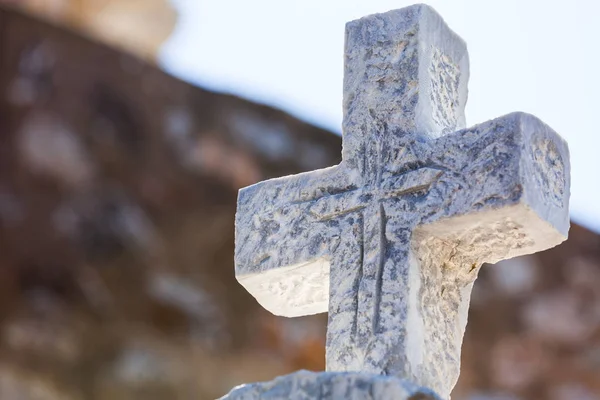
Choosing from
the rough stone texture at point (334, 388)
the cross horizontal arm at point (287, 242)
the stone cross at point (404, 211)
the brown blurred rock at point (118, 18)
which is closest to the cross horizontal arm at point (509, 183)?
the stone cross at point (404, 211)

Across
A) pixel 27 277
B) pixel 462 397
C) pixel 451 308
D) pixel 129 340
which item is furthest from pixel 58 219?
pixel 451 308

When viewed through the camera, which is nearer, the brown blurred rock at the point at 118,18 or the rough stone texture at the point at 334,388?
the rough stone texture at the point at 334,388

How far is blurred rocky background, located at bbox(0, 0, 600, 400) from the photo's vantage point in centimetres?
495

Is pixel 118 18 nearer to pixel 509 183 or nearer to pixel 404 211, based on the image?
pixel 404 211

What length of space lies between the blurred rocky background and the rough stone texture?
11.1 feet

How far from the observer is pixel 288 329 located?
5172 millimetres

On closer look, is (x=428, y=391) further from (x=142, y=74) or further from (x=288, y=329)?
(x=142, y=74)

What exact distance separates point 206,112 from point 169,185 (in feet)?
1.54

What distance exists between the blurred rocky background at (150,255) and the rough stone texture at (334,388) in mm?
3370

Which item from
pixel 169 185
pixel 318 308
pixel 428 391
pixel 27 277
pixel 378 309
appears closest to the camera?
pixel 428 391

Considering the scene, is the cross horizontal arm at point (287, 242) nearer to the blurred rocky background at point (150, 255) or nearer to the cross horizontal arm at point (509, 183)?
the cross horizontal arm at point (509, 183)

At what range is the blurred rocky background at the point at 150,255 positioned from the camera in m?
4.95

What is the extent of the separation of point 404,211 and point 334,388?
1.32ft

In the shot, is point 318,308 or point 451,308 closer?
point 451,308
